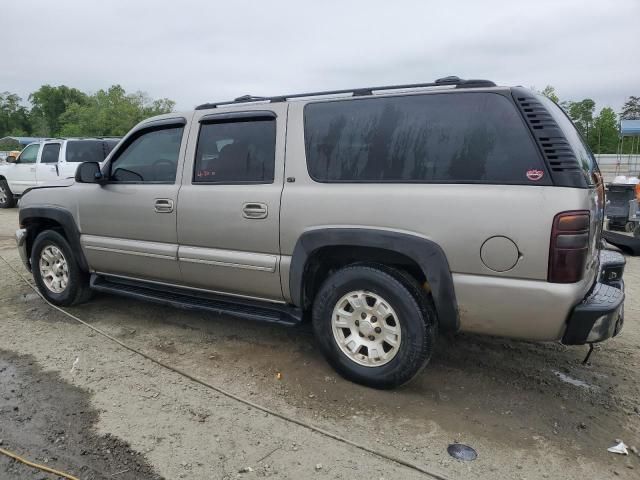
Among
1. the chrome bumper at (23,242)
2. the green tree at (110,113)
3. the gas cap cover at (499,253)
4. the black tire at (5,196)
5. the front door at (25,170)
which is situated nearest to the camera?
the gas cap cover at (499,253)

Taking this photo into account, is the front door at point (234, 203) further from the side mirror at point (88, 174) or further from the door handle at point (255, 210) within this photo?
the side mirror at point (88, 174)

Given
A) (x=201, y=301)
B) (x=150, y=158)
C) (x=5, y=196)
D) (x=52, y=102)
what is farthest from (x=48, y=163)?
(x=52, y=102)

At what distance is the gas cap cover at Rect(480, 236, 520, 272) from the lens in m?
2.74

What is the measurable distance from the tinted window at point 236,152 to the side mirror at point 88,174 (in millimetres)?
1035

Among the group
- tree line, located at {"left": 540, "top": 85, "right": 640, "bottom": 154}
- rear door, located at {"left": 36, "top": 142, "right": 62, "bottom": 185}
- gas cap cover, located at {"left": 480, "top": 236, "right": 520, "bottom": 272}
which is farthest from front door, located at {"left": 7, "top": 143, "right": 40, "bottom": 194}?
tree line, located at {"left": 540, "top": 85, "right": 640, "bottom": 154}

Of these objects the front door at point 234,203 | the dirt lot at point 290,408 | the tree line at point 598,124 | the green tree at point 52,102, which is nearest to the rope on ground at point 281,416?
the dirt lot at point 290,408

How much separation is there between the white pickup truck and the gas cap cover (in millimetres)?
10993

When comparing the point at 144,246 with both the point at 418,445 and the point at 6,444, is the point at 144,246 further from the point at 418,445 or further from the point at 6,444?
the point at 418,445

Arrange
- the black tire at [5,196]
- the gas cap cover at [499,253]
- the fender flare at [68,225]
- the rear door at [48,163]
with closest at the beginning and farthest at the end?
the gas cap cover at [499,253] → the fender flare at [68,225] → the rear door at [48,163] → the black tire at [5,196]

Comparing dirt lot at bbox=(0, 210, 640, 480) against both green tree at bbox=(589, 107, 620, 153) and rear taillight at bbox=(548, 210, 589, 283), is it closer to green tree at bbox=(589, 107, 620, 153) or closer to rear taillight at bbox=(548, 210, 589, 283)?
rear taillight at bbox=(548, 210, 589, 283)

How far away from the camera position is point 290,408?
10.3 ft

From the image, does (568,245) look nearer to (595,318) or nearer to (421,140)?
(595,318)

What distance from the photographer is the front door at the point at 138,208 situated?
408 centimetres

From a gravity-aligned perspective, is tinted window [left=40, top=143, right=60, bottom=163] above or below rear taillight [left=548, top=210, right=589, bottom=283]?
above
